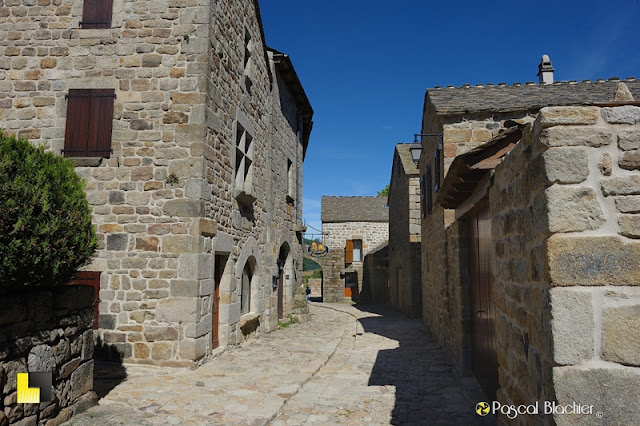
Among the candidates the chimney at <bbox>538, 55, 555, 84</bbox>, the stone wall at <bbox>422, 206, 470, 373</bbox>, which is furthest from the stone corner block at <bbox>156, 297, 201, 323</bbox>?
the chimney at <bbox>538, 55, 555, 84</bbox>

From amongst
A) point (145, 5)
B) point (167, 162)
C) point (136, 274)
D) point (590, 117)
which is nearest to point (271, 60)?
point (145, 5)

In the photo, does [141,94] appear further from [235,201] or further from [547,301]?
[547,301]

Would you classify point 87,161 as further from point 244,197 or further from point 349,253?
point 349,253

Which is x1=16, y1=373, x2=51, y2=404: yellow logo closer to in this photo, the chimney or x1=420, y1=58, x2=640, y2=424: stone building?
x1=420, y1=58, x2=640, y2=424: stone building

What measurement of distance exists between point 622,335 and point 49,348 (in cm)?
434

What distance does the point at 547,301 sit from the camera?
2.36m

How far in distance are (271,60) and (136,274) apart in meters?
7.15

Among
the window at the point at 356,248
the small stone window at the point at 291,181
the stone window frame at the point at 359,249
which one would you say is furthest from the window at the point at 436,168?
the stone window frame at the point at 359,249

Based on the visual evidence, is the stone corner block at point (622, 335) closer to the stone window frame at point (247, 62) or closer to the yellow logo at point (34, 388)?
the yellow logo at point (34, 388)

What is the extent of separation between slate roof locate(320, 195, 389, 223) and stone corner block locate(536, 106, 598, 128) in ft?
84.3

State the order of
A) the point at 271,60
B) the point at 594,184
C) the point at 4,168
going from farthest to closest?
1. the point at 271,60
2. the point at 4,168
3. the point at 594,184

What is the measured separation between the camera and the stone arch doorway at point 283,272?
1277 centimetres

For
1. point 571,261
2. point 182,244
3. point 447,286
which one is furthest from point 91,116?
point 571,261

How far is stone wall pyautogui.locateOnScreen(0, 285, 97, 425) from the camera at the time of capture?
11.4ft
